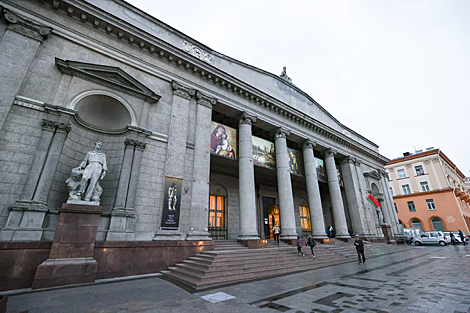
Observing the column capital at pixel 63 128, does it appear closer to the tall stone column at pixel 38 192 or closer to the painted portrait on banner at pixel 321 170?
the tall stone column at pixel 38 192

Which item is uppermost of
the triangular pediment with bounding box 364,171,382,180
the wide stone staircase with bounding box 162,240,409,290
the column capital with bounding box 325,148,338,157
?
the column capital with bounding box 325,148,338,157

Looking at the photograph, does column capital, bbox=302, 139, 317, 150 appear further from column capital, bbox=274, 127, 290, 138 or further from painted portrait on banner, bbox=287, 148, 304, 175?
column capital, bbox=274, 127, 290, 138

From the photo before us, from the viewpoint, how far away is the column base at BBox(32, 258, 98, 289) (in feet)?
21.8

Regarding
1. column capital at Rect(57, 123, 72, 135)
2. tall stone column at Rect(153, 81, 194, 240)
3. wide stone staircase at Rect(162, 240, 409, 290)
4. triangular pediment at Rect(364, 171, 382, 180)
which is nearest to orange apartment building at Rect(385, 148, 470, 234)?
triangular pediment at Rect(364, 171, 382, 180)

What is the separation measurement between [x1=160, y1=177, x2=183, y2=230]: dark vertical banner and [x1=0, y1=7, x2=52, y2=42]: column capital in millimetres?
8367

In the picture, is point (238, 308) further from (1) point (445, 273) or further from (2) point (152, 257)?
(1) point (445, 273)

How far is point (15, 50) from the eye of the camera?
866 cm

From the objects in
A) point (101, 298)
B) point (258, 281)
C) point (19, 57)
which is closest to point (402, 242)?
point (258, 281)

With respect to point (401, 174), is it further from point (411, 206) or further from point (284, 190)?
point (284, 190)

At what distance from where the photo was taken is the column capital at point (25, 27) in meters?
8.81

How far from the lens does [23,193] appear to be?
762cm

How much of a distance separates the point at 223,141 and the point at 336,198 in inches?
486

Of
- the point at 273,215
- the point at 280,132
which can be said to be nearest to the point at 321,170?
the point at 273,215

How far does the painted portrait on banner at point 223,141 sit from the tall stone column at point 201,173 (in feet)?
2.69
